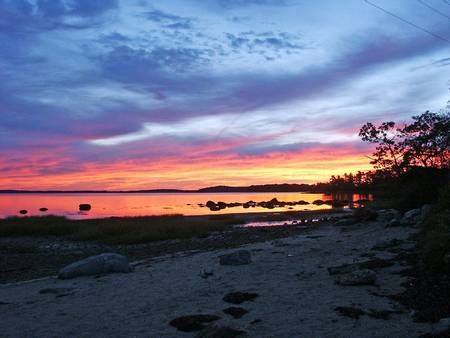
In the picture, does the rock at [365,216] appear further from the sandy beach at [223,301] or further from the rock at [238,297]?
the rock at [238,297]

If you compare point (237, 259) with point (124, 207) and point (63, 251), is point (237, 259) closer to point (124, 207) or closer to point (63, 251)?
point (63, 251)

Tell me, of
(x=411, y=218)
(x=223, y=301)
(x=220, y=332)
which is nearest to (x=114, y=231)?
(x=411, y=218)

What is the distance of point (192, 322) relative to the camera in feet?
23.4

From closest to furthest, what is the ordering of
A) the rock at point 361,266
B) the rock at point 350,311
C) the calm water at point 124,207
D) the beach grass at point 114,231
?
the rock at point 350,311
the rock at point 361,266
the beach grass at point 114,231
the calm water at point 124,207

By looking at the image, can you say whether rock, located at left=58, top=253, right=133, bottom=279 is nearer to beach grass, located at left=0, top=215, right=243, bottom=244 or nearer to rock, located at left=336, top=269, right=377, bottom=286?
rock, located at left=336, top=269, right=377, bottom=286

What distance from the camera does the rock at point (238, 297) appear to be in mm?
8359

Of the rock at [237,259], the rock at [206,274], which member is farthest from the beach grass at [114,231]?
the rock at [206,274]

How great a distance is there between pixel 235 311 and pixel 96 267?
674cm

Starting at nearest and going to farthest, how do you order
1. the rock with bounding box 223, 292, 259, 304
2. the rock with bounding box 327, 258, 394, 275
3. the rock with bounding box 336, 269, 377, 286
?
1. the rock with bounding box 223, 292, 259, 304
2. the rock with bounding box 336, 269, 377, 286
3. the rock with bounding box 327, 258, 394, 275

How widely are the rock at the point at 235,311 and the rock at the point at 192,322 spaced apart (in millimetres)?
280

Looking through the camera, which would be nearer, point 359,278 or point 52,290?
point 359,278

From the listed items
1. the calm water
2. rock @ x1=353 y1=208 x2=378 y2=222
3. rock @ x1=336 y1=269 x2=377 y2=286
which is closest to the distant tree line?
rock @ x1=353 y1=208 x2=378 y2=222

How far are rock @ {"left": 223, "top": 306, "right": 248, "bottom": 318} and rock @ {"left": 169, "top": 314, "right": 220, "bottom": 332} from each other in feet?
0.92

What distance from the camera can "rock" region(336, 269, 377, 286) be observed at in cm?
868
